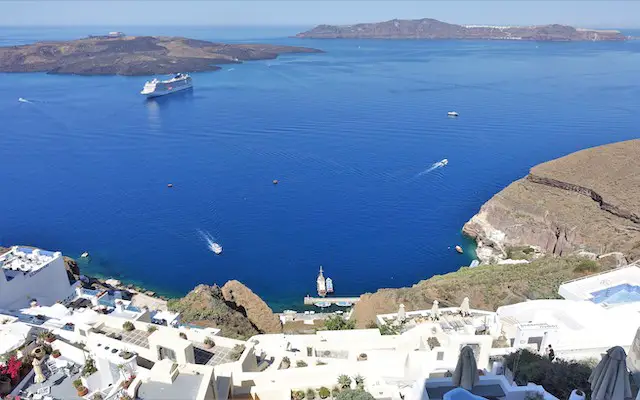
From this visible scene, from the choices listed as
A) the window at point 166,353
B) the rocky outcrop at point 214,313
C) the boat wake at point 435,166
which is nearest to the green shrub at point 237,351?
the window at point 166,353

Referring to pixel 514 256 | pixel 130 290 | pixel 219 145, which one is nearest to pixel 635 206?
pixel 514 256

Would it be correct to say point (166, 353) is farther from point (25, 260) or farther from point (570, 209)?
point (570, 209)

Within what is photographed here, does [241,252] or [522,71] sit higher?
[522,71]

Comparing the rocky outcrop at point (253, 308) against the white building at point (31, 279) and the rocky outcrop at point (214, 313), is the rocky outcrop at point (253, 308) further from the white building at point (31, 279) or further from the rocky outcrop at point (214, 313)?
the white building at point (31, 279)

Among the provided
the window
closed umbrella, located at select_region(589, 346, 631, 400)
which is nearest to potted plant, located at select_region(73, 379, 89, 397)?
the window

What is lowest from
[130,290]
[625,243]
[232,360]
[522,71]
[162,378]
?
[130,290]

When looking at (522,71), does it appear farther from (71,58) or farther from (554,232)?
(71,58)

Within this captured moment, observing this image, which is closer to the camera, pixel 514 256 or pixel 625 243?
pixel 625 243
